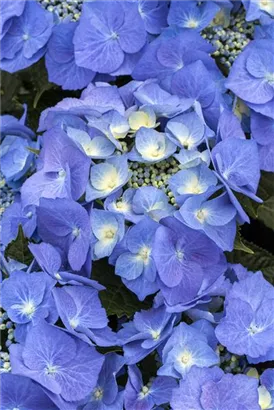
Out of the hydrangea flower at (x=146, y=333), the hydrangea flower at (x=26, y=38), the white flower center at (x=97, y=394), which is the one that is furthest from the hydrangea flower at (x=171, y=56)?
the white flower center at (x=97, y=394)

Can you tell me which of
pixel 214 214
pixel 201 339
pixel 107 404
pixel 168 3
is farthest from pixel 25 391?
pixel 168 3

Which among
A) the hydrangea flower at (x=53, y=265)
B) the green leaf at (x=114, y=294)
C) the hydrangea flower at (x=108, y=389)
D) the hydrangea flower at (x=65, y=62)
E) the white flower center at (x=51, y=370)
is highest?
the hydrangea flower at (x=65, y=62)

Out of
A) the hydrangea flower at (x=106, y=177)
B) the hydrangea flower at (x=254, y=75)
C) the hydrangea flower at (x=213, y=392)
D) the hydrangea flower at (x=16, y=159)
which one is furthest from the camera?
the hydrangea flower at (x=16, y=159)

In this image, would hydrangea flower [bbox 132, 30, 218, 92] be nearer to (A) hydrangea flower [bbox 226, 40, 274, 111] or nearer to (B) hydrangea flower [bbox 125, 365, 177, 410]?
(A) hydrangea flower [bbox 226, 40, 274, 111]

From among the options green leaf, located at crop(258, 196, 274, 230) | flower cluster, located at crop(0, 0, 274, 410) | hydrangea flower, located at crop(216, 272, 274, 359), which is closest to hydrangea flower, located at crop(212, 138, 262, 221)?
flower cluster, located at crop(0, 0, 274, 410)

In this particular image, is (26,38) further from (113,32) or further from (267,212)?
(267,212)

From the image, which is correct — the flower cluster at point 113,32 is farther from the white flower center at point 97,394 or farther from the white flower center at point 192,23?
the white flower center at point 97,394

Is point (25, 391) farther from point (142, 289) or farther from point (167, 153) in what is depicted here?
point (167, 153)
